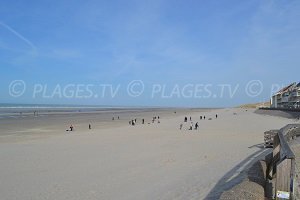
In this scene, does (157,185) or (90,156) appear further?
(90,156)

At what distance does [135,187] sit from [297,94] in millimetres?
102799

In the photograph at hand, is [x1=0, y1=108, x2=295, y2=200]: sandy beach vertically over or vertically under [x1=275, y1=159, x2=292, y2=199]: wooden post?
under

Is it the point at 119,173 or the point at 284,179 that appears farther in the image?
the point at 119,173

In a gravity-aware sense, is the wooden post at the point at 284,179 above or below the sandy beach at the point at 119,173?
above

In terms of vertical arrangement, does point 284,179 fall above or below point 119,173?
above

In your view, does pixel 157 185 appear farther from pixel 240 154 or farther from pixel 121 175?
pixel 240 154

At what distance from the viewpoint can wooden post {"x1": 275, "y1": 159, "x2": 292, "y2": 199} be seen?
5.11 metres

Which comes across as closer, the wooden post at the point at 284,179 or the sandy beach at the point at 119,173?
the wooden post at the point at 284,179

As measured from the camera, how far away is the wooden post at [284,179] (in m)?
5.11

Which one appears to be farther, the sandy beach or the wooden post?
the sandy beach

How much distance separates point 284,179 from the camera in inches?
206

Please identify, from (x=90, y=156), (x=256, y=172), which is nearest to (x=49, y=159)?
(x=90, y=156)

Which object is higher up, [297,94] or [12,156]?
[297,94]

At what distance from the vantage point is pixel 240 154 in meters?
15.6
